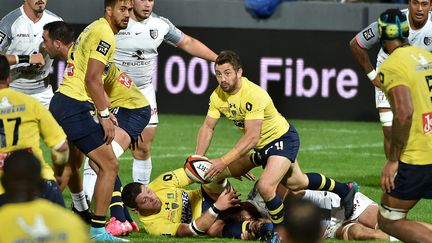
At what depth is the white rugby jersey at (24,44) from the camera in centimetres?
1260

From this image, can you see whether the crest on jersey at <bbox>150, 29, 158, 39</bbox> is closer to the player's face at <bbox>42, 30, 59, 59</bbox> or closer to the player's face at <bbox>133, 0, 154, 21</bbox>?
the player's face at <bbox>133, 0, 154, 21</bbox>

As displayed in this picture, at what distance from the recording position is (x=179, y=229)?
35.4ft

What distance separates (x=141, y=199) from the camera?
10.8m

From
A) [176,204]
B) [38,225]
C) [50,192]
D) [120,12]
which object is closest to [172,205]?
[176,204]

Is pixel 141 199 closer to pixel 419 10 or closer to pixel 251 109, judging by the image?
pixel 251 109

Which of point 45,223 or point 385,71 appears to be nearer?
point 45,223

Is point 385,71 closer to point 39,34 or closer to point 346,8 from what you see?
point 39,34

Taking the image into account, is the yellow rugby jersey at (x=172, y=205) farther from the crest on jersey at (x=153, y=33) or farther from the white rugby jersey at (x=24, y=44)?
the crest on jersey at (x=153, y=33)

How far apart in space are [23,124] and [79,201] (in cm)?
349

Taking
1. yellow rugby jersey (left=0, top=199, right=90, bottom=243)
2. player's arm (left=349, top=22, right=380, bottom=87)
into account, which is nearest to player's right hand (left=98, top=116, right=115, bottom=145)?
player's arm (left=349, top=22, right=380, bottom=87)

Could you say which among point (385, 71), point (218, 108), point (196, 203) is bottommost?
point (196, 203)

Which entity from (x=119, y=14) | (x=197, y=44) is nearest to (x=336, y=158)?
(x=197, y=44)

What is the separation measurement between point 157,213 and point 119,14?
1.90 m

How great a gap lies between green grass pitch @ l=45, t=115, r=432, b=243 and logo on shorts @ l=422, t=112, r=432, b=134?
299cm
